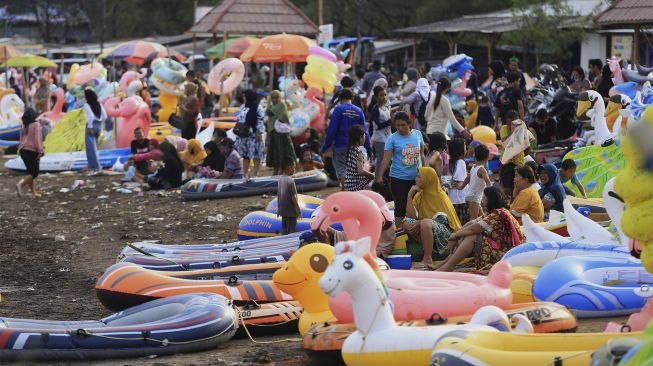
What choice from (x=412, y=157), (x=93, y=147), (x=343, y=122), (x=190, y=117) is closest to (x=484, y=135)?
(x=343, y=122)

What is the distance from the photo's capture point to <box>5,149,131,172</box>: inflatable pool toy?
2205cm

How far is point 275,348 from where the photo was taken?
8.89 meters

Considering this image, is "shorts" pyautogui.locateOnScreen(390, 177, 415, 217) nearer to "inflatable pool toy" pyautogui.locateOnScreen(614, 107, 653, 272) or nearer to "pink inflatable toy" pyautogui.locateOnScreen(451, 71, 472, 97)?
"inflatable pool toy" pyautogui.locateOnScreen(614, 107, 653, 272)

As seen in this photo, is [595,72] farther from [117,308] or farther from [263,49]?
[117,308]

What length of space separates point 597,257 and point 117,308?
13.4ft

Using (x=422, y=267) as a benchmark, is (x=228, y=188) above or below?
below

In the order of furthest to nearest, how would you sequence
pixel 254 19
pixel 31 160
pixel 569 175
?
pixel 254 19, pixel 31 160, pixel 569 175

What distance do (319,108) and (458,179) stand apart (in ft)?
29.3

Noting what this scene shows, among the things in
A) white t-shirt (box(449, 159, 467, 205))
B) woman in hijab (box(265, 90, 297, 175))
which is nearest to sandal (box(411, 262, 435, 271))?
white t-shirt (box(449, 159, 467, 205))

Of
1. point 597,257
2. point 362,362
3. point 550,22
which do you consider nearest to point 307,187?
point 597,257

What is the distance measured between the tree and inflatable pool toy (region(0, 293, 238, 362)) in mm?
22431

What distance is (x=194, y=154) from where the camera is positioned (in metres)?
18.8

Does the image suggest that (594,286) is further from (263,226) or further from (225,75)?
(225,75)

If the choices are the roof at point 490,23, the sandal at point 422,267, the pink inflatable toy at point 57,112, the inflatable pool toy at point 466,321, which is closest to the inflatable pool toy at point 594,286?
the inflatable pool toy at point 466,321
